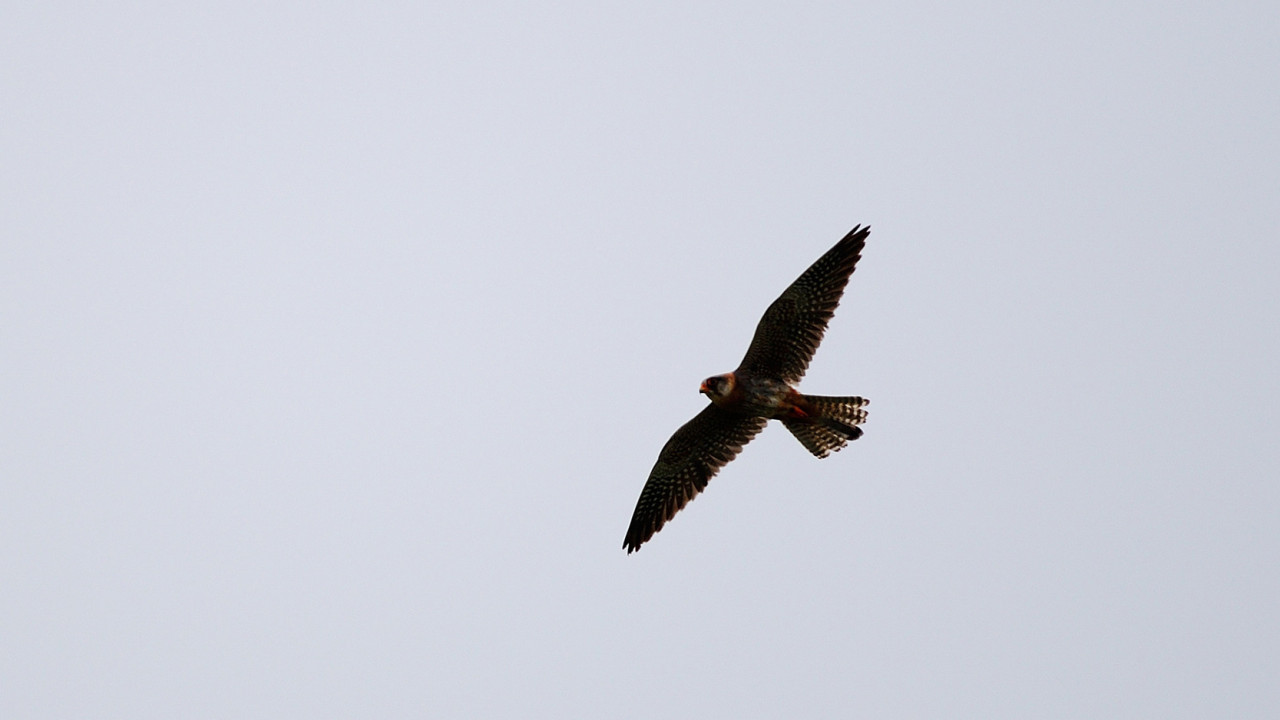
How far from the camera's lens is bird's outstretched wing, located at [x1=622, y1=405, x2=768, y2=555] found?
51.7 feet

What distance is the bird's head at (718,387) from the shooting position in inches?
586

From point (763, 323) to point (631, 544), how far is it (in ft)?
10.9

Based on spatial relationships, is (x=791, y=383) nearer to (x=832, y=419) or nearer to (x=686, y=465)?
(x=832, y=419)

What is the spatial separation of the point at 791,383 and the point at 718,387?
0.95 metres

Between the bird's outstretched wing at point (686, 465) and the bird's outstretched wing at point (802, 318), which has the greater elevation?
the bird's outstretched wing at point (802, 318)

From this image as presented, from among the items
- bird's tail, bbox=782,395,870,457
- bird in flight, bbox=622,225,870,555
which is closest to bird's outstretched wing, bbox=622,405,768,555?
bird in flight, bbox=622,225,870,555

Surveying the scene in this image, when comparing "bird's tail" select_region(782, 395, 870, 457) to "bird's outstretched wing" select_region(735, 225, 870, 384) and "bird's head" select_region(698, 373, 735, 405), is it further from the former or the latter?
"bird's head" select_region(698, 373, 735, 405)

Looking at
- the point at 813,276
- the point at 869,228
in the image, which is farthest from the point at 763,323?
the point at 869,228

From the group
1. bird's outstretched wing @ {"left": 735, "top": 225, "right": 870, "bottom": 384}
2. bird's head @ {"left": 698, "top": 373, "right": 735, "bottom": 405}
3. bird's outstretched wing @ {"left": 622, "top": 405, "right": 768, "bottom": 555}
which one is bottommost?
bird's outstretched wing @ {"left": 622, "top": 405, "right": 768, "bottom": 555}

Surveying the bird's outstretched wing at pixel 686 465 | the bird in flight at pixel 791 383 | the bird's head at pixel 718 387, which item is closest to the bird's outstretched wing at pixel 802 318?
the bird in flight at pixel 791 383

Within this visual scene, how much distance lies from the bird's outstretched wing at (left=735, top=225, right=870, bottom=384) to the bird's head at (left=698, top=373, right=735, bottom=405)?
401 millimetres

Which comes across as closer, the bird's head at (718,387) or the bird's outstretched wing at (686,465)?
the bird's head at (718,387)

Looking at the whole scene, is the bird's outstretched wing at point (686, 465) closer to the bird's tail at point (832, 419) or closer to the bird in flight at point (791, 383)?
the bird in flight at point (791, 383)

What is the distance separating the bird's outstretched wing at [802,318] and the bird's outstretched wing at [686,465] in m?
0.86
